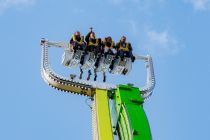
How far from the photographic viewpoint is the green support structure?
20.0m

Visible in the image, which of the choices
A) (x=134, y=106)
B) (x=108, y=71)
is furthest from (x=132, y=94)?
(x=108, y=71)

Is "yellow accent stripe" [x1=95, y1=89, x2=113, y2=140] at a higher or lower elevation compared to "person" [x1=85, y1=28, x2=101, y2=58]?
lower

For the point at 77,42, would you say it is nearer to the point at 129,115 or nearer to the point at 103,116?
the point at 103,116

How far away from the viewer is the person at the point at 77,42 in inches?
936

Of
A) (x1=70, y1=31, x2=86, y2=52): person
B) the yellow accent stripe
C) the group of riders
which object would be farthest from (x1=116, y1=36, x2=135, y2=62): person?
the yellow accent stripe

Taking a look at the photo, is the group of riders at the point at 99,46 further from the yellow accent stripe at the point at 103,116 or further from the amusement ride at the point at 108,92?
the yellow accent stripe at the point at 103,116

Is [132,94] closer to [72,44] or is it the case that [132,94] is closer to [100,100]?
[100,100]

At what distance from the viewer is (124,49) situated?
24.5m

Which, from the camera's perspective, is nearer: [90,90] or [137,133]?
[137,133]

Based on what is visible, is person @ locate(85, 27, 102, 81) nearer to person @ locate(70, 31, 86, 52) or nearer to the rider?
the rider

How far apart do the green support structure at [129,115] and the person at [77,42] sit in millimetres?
2489

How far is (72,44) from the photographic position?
78.4 ft

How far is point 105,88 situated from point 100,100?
0.98m

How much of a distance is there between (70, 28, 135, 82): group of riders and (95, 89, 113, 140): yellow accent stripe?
159 cm
